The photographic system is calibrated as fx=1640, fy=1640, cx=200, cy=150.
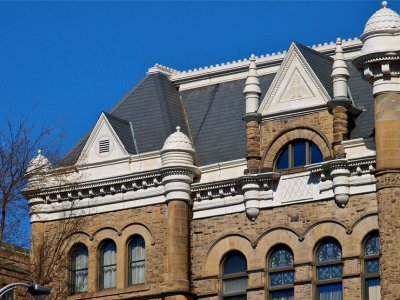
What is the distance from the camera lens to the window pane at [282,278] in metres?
53.4

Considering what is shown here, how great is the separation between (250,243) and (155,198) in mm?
3947

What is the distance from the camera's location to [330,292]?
52.4 m

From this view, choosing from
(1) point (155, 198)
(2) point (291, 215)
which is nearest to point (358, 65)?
(2) point (291, 215)

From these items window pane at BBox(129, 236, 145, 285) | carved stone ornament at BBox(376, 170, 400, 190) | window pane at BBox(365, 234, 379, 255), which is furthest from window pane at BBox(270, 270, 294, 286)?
window pane at BBox(129, 236, 145, 285)

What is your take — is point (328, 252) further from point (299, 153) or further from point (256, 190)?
point (299, 153)

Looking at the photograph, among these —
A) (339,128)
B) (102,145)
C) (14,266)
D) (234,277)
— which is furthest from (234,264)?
(14,266)

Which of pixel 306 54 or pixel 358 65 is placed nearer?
pixel 358 65

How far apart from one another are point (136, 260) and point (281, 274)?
18.2 feet

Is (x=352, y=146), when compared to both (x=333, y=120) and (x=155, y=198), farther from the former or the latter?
(x=155, y=198)

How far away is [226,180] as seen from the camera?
55.1m

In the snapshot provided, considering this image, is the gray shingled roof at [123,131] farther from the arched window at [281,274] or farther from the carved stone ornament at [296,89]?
the arched window at [281,274]

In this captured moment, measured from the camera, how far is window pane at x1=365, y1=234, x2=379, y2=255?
2034 inches

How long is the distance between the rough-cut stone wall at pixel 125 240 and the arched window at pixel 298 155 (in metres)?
4.45

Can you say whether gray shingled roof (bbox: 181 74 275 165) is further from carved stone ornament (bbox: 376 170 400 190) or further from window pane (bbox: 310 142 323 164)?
carved stone ornament (bbox: 376 170 400 190)
